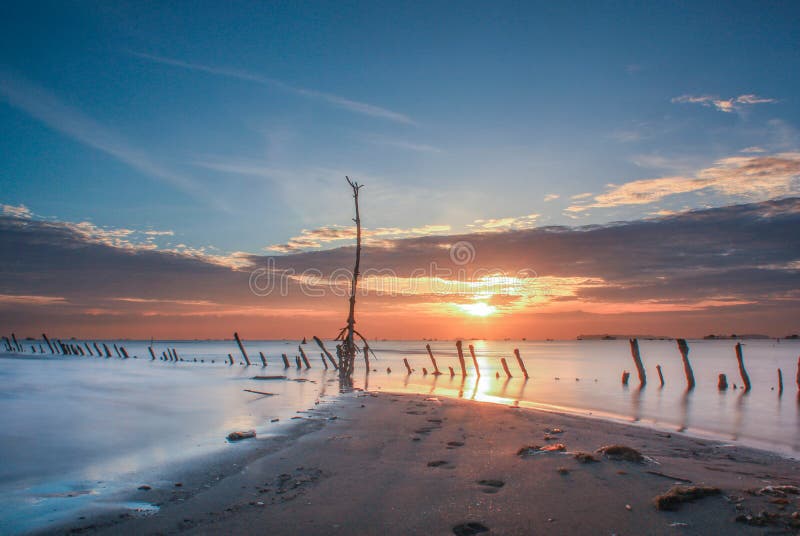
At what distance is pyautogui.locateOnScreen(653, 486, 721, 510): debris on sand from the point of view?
5.24m

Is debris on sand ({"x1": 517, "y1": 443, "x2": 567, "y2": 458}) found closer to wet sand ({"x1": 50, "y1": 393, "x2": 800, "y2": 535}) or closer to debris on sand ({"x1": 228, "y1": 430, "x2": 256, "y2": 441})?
wet sand ({"x1": 50, "y1": 393, "x2": 800, "y2": 535})

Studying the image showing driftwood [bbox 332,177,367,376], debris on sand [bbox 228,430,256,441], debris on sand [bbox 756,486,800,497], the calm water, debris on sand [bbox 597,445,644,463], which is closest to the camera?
debris on sand [bbox 756,486,800,497]

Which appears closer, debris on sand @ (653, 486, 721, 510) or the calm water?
debris on sand @ (653, 486, 721, 510)

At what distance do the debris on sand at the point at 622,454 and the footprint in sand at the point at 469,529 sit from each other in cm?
375

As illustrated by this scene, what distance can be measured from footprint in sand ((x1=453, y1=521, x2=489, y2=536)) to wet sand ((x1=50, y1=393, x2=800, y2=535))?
0.08 ft

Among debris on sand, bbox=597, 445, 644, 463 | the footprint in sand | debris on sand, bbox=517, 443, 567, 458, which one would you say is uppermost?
the footprint in sand

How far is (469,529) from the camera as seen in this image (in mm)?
4660

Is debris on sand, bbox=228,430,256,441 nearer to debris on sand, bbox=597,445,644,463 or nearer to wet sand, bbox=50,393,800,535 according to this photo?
wet sand, bbox=50,393,800,535

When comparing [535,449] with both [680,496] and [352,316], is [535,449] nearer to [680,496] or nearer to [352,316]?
[680,496]

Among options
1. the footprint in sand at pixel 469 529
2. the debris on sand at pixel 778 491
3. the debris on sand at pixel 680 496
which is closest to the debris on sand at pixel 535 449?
the debris on sand at pixel 680 496

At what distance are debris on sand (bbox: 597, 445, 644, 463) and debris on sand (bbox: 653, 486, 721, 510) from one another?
182cm

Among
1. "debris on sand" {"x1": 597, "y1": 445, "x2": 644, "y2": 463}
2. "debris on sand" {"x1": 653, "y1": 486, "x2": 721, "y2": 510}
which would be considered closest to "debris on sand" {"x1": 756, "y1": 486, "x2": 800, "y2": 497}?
"debris on sand" {"x1": 653, "y1": 486, "x2": 721, "y2": 510}

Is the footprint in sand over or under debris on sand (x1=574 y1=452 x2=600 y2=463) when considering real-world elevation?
over

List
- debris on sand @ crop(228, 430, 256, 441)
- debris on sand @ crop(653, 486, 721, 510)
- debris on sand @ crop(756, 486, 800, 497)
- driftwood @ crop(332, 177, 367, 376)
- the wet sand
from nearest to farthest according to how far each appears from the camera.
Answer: the wet sand < debris on sand @ crop(653, 486, 721, 510) < debris on sand @ crop(756, 486, 800, 497) < debris on sand @ crop(228, 430, 256, 441) < driftwood @ crop(332, 177, 367, 376)
